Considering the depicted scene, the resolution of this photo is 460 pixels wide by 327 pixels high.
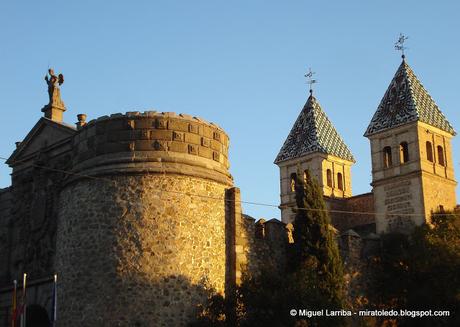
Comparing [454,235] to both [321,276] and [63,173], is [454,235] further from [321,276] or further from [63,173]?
[63,173]

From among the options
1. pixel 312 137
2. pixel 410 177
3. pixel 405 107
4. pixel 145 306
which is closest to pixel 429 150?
pixel 410 177

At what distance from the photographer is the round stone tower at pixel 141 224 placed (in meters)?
19.3

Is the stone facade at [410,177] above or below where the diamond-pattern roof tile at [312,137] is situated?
below

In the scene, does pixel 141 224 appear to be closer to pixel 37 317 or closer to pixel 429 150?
pixel 37 317

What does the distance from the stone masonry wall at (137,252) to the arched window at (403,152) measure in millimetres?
20471

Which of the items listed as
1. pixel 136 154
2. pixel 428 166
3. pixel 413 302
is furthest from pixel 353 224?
pixel 136 154

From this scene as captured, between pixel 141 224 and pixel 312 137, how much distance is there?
1132 inches

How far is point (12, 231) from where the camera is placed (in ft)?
88.7

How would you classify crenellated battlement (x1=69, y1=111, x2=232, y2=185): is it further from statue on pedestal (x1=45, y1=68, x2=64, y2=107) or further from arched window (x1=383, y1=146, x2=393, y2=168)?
arched window (x1=383, y1=146, x2=393, y2=168)

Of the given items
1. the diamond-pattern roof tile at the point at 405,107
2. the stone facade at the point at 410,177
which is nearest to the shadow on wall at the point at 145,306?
the stone facade at the point at 410,177

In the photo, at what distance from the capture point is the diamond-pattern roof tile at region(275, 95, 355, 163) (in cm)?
4712

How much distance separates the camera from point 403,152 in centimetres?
3944

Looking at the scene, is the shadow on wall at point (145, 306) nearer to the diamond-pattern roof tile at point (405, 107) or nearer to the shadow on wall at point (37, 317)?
the shadow on wall at point (37, 317)

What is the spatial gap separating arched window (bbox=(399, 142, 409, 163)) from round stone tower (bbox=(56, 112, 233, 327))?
65.2ft
